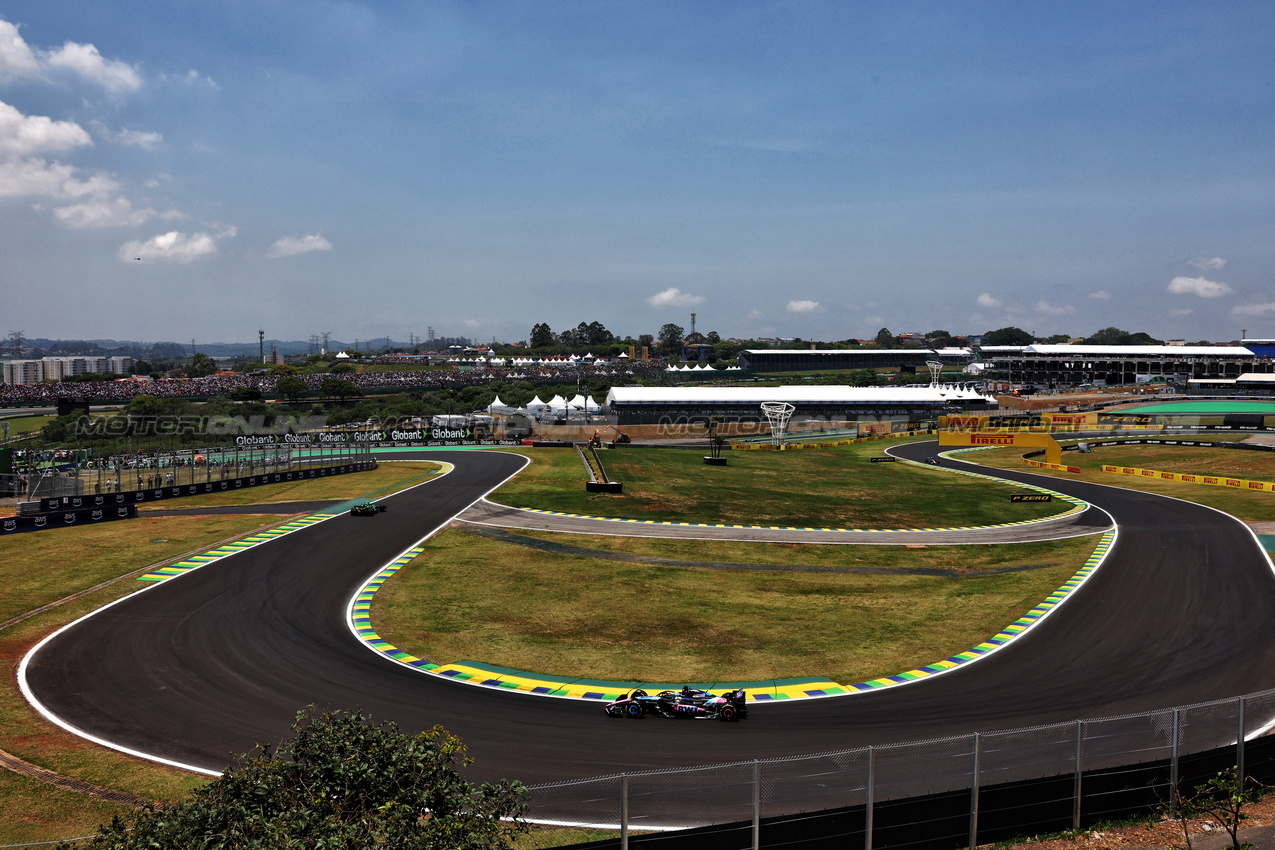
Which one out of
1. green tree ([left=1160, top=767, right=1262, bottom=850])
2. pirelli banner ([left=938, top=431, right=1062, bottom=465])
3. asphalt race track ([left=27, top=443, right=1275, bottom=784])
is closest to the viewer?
green tree ([left=1160, top=767, right=1262, bottom=850])

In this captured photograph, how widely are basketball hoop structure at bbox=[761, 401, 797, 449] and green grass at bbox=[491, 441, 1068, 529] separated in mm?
17344

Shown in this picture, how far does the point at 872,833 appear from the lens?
13531 millimetres

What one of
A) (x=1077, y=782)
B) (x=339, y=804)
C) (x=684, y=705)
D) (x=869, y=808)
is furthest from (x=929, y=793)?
(x=339, y=804)

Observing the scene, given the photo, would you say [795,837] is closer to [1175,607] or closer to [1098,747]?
[1098,747]

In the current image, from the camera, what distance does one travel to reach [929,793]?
14.7 metres

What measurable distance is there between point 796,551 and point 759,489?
22.3 meters

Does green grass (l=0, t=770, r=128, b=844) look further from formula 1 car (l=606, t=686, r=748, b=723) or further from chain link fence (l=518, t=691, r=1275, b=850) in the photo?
formula 1 car (l=606, t=686, r=748, b=723)

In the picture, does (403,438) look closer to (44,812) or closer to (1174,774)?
(44,812)

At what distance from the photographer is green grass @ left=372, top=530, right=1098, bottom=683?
2736 cm

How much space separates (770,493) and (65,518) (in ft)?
161

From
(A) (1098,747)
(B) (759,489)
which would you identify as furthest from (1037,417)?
(A) (1098,747)

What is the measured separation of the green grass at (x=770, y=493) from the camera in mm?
54625

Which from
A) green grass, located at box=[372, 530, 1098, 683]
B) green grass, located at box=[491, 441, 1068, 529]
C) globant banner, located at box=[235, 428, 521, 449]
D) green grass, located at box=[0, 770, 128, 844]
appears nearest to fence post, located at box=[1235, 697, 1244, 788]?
green grass, located at box=[372, 530, 1098, 683]

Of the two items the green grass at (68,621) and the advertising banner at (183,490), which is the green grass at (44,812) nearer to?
the green grass at (68,621)
